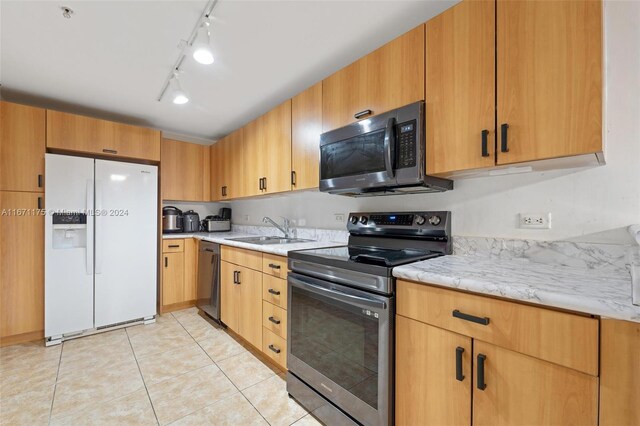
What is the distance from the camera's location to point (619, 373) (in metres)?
0.73

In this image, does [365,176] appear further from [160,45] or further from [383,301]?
[160,45]

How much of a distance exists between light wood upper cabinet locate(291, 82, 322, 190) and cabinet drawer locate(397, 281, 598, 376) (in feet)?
3.92

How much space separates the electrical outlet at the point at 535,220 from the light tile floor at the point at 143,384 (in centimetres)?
158

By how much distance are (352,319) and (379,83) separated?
1.34 metres

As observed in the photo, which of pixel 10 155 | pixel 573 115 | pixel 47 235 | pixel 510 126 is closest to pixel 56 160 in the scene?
pixel 10 155

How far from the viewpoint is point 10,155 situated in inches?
94.6

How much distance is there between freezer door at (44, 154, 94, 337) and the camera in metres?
2.48

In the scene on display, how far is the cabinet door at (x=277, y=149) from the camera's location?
7.61 feet

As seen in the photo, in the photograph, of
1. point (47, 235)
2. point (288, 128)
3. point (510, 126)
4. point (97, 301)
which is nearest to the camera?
point (510, 126)

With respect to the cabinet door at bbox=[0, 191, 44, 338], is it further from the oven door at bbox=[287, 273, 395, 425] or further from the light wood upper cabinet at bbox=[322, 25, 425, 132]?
the light wood upper cabinet at bbox=[322, 25, 425, 132]

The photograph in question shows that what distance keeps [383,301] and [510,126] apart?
93 cm

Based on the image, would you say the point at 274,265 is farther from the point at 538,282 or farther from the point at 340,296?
the point at 538,282

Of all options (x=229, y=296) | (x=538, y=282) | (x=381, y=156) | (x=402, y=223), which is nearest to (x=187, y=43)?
(x=381, y=156)

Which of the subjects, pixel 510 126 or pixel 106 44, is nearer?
pixel 510 126
